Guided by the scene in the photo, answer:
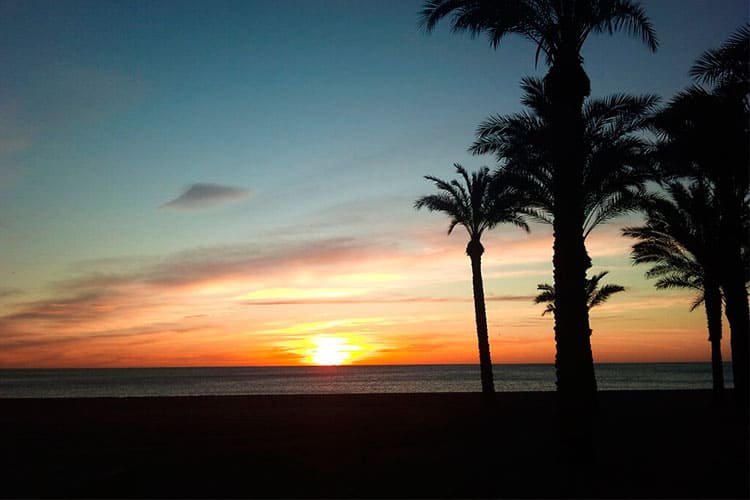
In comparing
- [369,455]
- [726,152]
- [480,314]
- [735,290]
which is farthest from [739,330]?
[369,455]

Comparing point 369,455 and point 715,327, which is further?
point 715,327

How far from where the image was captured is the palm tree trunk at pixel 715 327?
2605cm

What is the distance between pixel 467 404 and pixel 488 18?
1916 cm

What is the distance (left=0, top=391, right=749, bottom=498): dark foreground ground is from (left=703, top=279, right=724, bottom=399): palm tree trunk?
1.12 meters

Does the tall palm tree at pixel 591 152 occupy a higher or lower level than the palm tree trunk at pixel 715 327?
higher

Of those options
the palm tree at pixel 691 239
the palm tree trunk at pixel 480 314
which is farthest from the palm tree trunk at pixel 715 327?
the palm tree trunk at pixel 480 314

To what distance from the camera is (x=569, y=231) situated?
50.2 ft

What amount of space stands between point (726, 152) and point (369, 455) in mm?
13339

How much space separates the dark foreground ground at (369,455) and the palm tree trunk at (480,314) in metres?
2.23

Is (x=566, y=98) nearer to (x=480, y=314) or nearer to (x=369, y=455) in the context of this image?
(x=369, y=455)

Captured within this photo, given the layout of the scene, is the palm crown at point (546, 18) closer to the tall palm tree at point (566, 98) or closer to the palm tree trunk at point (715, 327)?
the tall palm tree at point (566, 98)

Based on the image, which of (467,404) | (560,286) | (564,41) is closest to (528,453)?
(560,286)

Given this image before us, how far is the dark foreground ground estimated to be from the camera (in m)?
12.0

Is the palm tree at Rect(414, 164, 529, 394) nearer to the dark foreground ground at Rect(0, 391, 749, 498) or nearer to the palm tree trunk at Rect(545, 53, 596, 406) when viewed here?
the dark foreground ground at Rect(0, 391, 749, 498)
